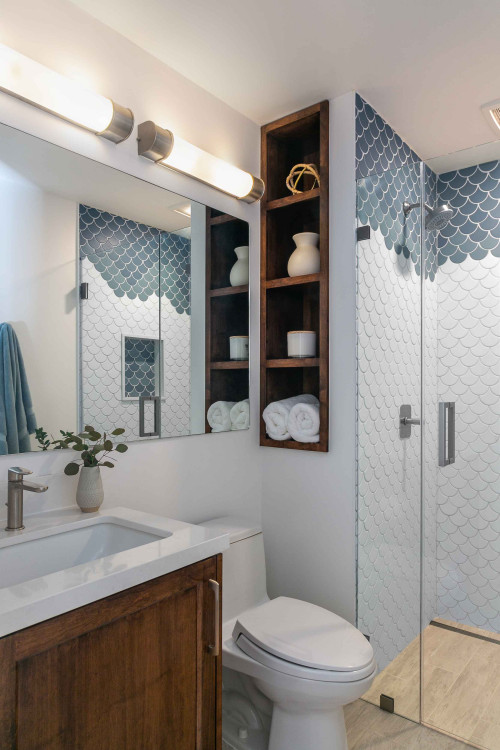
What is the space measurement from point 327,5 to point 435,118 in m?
0.92

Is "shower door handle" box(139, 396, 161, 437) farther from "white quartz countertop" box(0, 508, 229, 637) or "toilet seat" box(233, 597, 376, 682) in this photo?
"toilet seat" box(233, 597, 376, 682)

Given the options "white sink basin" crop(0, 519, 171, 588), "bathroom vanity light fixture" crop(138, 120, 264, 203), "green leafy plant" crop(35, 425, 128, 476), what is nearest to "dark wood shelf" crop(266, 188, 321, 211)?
"bathroom vanity light fixture" crop(138, 120, 264, 203)


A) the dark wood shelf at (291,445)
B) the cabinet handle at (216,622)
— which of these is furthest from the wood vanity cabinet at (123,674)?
the dark wood shelf at (291,445)

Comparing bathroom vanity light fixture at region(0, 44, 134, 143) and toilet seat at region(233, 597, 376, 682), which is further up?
bathroom vanity light fixture at region(0, 44, 134, 143)

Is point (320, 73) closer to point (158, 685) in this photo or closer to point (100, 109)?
point (100, 109)

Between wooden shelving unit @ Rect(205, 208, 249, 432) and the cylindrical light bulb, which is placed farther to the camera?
wooden shelving unit @ Rect(205, 208, 249, 432)

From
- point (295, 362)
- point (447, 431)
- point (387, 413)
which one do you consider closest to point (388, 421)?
point (387, 413)

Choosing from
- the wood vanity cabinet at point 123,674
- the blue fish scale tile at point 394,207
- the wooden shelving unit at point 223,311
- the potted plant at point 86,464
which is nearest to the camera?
the wood vanity cabinet at point 123,674

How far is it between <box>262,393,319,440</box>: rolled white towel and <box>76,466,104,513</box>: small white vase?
91cm

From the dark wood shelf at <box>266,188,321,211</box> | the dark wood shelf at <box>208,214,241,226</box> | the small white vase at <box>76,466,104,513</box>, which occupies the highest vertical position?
the dark wood shelf at <box>266,188,321,211</box>

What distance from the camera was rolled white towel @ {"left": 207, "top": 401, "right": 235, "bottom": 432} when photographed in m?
2.12

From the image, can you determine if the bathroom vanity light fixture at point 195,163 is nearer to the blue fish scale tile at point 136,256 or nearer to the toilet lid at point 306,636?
the blue fish scale tile at point 136,256

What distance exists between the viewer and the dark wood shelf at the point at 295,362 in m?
2.20

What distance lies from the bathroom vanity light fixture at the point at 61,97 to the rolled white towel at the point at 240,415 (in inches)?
45.2
